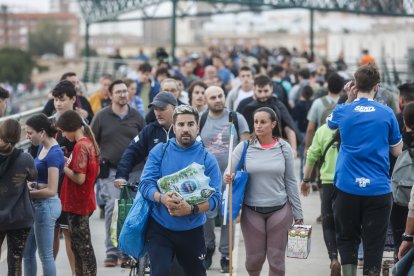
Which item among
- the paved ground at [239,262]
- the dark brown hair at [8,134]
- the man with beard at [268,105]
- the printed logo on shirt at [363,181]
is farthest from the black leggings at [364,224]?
the man with beard at [268,105]

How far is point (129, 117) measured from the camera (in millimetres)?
12766

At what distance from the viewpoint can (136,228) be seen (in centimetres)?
886

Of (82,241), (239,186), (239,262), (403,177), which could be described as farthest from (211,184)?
(239,262)

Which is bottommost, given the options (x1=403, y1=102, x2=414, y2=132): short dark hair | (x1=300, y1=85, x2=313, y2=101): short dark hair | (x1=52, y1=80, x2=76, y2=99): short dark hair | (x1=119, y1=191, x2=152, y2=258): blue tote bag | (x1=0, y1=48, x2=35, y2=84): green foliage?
(x1=0, y1=48, x2=35, y2=84): green foliage

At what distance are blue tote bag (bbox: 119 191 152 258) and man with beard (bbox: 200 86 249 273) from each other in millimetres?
3129

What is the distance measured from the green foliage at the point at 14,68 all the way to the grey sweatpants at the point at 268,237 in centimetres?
13487

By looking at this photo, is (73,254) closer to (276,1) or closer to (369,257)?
(369,257)

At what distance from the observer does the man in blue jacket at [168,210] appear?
8.80 meters

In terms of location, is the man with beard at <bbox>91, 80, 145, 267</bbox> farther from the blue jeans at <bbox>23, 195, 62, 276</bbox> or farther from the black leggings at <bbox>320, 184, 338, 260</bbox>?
the black leggings at <bbox>320, 184, 338, 260</bbox>

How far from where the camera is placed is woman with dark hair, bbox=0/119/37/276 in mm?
9539

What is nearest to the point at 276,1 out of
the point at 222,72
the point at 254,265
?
the point at 222,72

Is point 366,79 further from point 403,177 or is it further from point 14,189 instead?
point 14,189

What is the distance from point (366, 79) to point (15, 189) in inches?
114

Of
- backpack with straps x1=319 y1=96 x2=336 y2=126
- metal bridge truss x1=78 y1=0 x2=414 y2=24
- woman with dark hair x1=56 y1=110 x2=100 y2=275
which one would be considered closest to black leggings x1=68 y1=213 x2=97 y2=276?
woman with dark hair x1=56 y1=110 x2=100 y2=275
